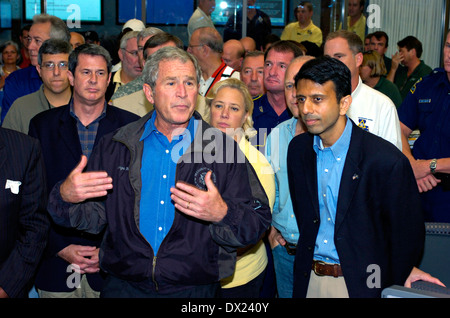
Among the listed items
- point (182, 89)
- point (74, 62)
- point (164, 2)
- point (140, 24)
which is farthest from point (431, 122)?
Answer: point (164, 2)

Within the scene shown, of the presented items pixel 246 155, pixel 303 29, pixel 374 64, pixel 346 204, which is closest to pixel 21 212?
pixel 246 155

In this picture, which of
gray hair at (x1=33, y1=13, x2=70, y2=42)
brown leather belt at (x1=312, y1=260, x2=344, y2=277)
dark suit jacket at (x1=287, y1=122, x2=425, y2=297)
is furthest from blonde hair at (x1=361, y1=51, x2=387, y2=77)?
brown leather belt at (x1=312, y1=260, x2=344, y2=277)

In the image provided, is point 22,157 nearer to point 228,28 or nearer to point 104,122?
point 104,122

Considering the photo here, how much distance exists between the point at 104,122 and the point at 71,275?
34.0 inches

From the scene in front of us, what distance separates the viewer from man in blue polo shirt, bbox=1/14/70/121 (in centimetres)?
415

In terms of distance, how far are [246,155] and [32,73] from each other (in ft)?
7.25

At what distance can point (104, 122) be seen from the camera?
3.04m

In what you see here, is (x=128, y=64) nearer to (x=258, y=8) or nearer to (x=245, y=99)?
(x=245, y=99)

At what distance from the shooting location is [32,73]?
423cm

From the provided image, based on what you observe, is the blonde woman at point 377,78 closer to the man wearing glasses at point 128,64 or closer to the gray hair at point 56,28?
the man wearing glasses at point 128,64

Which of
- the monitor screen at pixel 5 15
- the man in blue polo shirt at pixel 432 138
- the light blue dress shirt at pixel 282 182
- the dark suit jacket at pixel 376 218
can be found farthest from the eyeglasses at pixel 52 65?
the monitor screen at pixel 5 15

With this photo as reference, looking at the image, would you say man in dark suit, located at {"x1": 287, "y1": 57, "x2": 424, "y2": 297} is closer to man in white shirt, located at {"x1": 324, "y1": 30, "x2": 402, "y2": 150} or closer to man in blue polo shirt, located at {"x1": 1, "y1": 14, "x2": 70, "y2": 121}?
man in white shirt, located at {"x1": 324, "y1": 30, "x2": 402, "y2": 150}

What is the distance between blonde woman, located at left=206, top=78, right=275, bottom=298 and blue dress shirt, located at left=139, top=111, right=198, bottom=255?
0.71 metres

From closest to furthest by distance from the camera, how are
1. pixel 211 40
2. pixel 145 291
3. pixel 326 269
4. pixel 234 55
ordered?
pixel 145 291, pixel 326 269, pixel 211 40, pixel 234 55
